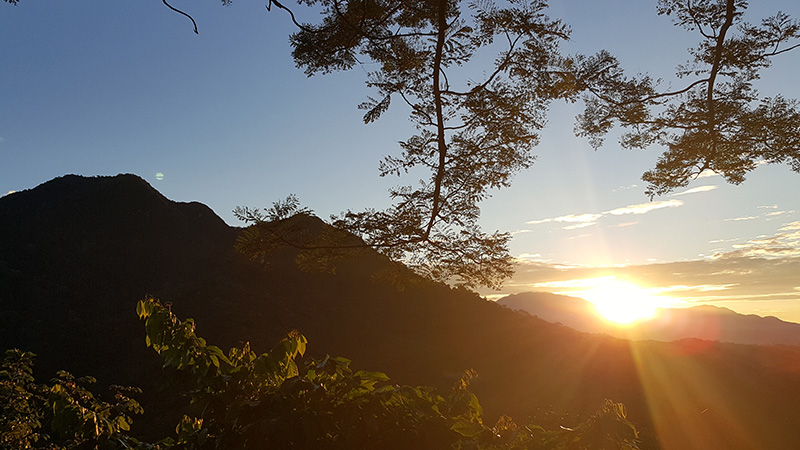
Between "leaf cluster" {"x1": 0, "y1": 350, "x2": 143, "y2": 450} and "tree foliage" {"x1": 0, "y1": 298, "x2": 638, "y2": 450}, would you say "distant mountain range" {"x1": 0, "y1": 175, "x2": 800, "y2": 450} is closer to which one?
"leaf cluster" {"x1": 0, "y1": 350, "x2": 143, "y2": 450}

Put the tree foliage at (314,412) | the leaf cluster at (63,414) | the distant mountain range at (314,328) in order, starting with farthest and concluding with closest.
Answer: the distant mountain range at (314,328)
the leaf cluster at (63,414)
the tree foliage at (314,412)

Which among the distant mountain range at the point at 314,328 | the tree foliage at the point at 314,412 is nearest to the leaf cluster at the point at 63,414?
the tree foliage at the point at 314,412

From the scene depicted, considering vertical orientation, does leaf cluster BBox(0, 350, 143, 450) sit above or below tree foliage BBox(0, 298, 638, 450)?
below

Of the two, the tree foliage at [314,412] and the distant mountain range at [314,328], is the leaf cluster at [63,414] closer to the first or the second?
the tree foliage at [314,412]

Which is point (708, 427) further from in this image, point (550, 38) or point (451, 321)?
point (550, 38)

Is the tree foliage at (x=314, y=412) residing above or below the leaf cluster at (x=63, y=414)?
above

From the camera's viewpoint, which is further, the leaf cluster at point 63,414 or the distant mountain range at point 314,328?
the distant mountain range at point 314,328

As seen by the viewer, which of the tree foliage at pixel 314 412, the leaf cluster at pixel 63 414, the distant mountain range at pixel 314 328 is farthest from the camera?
the distant mountain range at pixel 314 328

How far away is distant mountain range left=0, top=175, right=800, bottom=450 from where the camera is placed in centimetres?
2347

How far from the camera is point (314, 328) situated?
100 feet

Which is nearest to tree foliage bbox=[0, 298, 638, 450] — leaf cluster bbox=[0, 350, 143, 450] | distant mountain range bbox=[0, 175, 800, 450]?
leaf cluster bbox=[0, 350, 143, 450]

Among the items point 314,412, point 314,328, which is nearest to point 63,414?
point 314,412

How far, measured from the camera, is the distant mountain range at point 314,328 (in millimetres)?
23469

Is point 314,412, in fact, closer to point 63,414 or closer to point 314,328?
point 63,414
